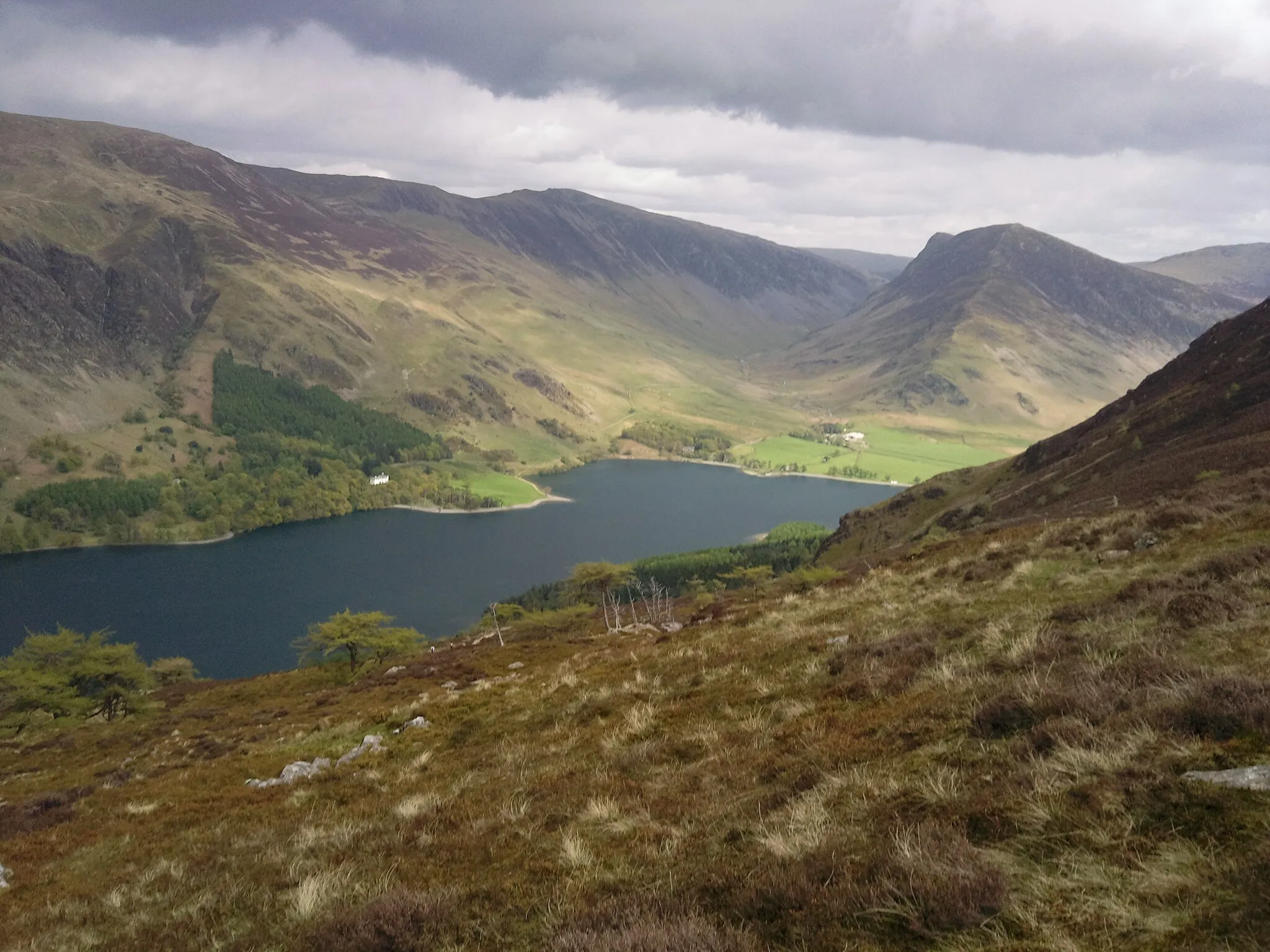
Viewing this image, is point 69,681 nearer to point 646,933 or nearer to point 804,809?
point 804,809

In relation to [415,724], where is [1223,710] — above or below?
above

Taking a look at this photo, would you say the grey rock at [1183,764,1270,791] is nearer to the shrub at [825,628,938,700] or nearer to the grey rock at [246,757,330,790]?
the shrub at [825,628,938,700]

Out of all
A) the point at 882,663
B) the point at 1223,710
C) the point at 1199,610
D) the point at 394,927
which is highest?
the point at 1223,710

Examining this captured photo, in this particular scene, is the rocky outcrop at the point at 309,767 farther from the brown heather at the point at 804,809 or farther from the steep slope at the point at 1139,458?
the steep slope at the point at 1139,458

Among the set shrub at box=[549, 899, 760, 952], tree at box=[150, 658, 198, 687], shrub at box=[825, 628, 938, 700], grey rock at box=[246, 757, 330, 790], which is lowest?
tree at box=[150, 658, 198, 687]

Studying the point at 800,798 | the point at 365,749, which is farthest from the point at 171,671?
the point at 800,798

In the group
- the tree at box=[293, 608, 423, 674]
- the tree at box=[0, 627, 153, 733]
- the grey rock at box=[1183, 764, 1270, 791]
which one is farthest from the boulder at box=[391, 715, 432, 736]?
the tree at box=[0, 627, 153, 733]

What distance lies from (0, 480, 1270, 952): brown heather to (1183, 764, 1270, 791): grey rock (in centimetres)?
15

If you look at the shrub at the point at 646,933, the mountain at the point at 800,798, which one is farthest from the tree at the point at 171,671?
the shrub at the point at 646,933

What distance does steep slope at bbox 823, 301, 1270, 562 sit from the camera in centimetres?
4298

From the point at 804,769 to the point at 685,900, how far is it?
3679 mm

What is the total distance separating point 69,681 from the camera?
2525 inches

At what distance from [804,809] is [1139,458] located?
2636 inches

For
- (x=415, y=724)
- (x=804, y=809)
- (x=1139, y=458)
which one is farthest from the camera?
(x=1139, y=458)
